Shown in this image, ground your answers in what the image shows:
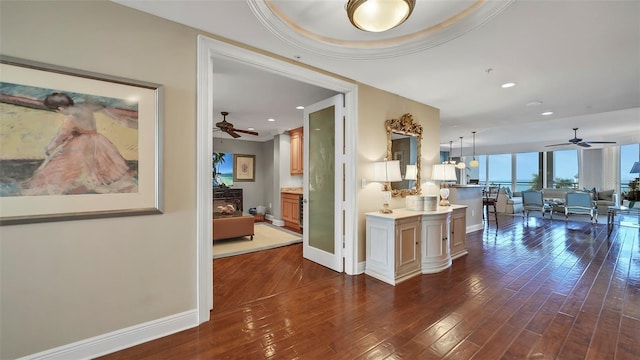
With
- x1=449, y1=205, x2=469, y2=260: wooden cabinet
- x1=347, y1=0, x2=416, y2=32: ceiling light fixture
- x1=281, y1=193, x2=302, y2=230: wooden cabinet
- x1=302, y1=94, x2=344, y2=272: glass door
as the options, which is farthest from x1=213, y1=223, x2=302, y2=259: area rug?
x1=347, y1=0, x2=416, y2=32: ceiling light fixture

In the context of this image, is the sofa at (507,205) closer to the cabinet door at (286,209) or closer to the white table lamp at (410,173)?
the white table lamp at (410,173)

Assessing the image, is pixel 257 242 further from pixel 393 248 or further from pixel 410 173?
pixel 410 173

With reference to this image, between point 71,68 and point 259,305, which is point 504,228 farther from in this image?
point 71,68

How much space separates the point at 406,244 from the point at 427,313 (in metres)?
0.90

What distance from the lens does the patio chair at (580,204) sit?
6215mm

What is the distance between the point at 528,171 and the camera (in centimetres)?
1113

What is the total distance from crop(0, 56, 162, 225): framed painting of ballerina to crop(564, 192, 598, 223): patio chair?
343 inches

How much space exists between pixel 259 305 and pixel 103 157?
1808 mm

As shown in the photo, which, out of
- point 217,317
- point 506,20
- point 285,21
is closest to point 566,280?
point 506,20

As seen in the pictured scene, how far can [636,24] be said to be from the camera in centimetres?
206

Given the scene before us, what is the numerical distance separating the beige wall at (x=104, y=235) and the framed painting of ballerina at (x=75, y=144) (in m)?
0.07

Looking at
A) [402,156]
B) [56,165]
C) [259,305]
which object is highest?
[402,156]

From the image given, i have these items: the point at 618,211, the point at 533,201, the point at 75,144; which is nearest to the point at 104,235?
the point at 75,144

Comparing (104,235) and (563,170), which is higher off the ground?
(563,170)
